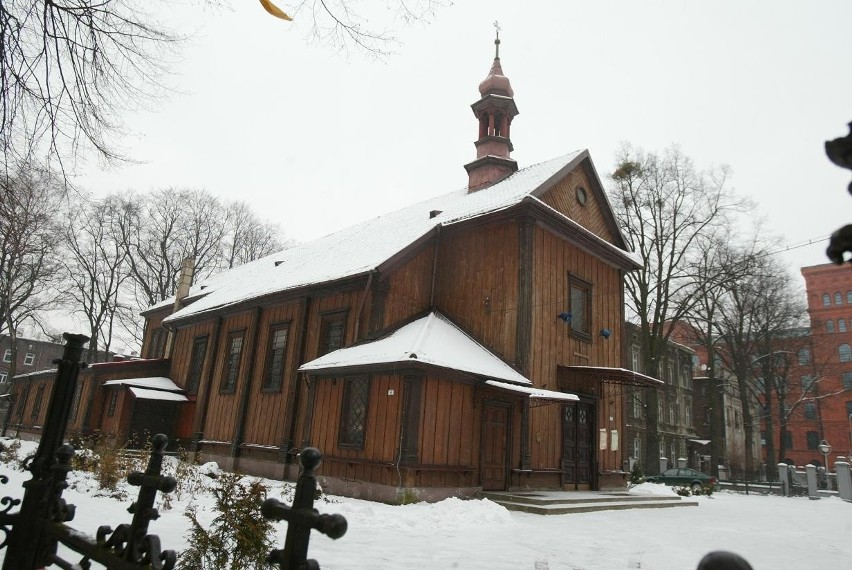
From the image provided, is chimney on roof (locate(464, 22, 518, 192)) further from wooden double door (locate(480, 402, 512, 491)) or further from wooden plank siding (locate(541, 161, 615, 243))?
wooden double door (locate(480, 402, 512, 491))

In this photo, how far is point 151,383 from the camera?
22.2m

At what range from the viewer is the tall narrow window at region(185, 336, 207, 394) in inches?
882

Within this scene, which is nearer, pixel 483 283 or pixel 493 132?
pixel 483 283

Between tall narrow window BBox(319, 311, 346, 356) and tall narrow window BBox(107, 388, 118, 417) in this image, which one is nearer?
tall narrow window BBox(319, 311, 346, 356)

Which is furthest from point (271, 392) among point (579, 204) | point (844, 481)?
point (844, 481)

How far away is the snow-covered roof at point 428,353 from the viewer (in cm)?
1251

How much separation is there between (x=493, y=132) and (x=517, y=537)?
52.5 ft

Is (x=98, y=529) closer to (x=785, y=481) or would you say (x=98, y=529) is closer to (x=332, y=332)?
(x=332, y=332)

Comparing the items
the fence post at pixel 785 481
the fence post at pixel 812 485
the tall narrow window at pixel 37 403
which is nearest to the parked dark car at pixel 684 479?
the fence post at pixel 785 481

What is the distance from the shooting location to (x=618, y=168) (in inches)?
1079

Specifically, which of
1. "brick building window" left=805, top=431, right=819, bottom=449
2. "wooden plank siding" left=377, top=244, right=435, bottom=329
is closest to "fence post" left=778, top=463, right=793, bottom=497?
"wooden plank siding" left=377, top=244, right=435, bottom=329

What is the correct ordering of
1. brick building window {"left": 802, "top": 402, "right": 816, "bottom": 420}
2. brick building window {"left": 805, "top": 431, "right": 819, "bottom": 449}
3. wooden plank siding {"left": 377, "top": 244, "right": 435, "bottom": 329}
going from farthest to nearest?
brick building window {"left": 802, "top": 402, "right": 816, "bottom": 420} < brick building window {"left": 805, "top": 431, "right": 819, "bottom": 449} < wooden plank siding {"left": 377, "top": 244, "right": 435, "bottom": 329}

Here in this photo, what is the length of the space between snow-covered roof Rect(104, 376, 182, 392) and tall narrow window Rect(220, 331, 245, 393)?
3.44m

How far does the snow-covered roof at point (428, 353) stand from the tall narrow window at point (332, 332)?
5.22 ft
